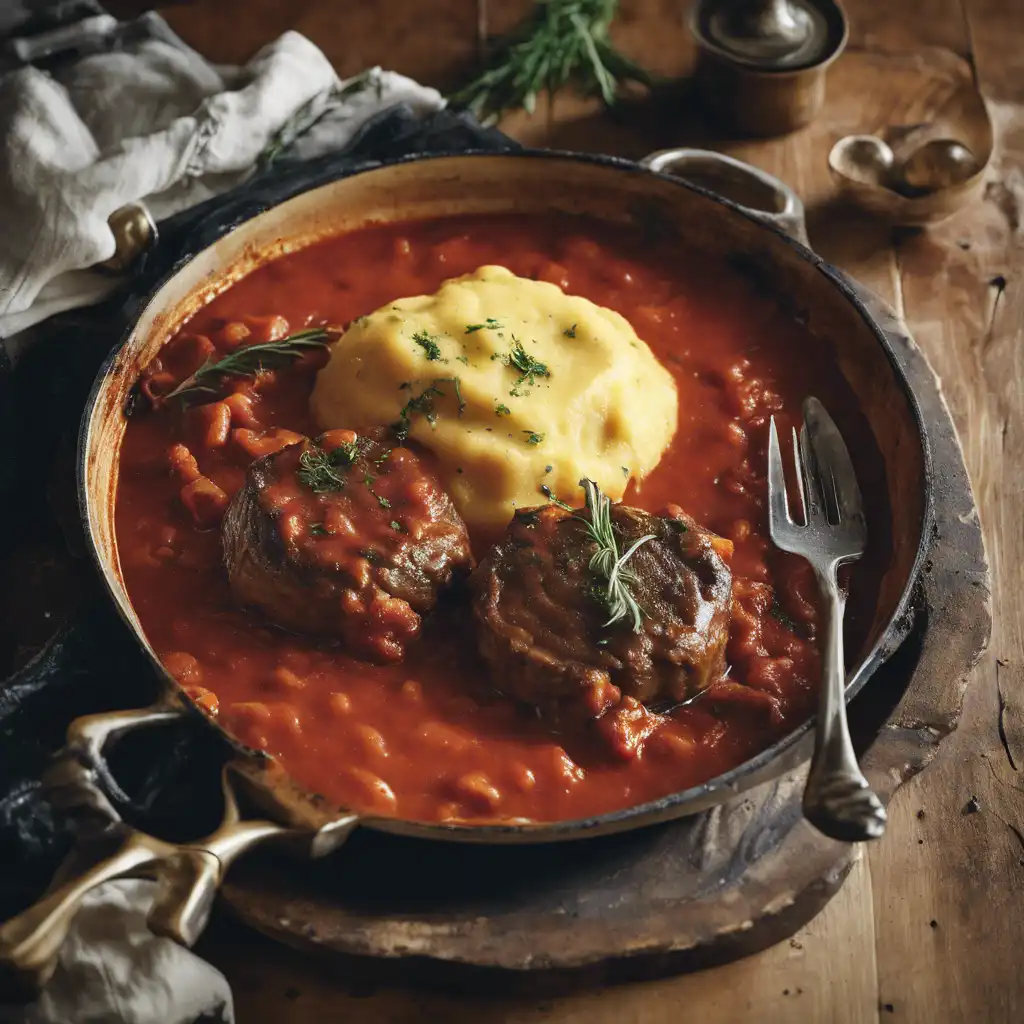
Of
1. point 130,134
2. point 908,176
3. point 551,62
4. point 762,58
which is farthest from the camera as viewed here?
point 551,62

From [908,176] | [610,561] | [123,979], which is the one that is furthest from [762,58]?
[123,979]

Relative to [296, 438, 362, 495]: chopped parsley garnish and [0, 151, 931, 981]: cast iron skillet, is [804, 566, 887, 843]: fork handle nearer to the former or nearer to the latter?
[0, 151, 931, 981]: cast iron skillet

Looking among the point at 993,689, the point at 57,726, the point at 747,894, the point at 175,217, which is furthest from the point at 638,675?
the point at 175,217

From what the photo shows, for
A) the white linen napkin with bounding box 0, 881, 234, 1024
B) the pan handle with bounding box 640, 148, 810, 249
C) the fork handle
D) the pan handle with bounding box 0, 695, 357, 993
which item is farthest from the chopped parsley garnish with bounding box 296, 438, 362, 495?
the pan handle with bounding box 640, 148, 810, 249

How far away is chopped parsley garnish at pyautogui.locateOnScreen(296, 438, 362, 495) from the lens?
441cm

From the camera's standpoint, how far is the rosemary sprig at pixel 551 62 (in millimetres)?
6660

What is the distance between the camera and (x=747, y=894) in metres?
4.02

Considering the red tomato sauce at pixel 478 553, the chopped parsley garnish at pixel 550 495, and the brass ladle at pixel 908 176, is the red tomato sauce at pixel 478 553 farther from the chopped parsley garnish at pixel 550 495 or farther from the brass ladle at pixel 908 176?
the brass ladle at pixel 908 176

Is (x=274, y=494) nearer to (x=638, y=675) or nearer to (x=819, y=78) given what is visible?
(x=638, y=675)

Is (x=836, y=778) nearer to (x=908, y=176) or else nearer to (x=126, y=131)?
(x=908, y=176)

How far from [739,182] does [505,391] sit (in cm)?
186

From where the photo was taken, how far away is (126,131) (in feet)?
19.2

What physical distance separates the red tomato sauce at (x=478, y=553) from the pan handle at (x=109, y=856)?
47cm

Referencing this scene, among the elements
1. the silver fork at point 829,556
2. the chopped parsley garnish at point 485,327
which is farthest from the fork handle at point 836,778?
the chopped parsley garnish at point 485,327
